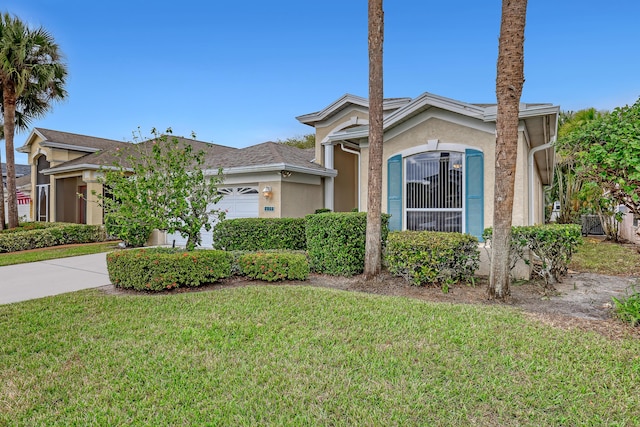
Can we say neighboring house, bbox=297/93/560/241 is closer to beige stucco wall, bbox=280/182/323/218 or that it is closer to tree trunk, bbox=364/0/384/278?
tree trunk, bbox=364/0/384/278

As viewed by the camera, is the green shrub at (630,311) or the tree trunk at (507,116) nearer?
the green shrub at (630,311)

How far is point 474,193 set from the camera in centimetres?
914

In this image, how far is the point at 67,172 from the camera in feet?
64.1

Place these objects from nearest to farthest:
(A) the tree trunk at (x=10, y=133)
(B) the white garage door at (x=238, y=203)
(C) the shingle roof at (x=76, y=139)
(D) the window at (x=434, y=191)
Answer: (D) the window at (x=434, y=191)
(B) the white garage door at (x=238, y=203)
(A) the tree trunk at (x=10, y=133)
(C) the shingle roof at (x=76, y=139)

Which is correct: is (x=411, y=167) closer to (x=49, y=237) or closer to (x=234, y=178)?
(x=234, y=178)

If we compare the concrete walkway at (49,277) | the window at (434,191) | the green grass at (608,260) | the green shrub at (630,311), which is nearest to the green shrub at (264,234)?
the window at (434,191)

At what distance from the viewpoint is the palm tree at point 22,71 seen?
55.1 ft

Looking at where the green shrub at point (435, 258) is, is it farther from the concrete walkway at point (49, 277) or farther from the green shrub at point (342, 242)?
the concrete walkway at point (49, 277)

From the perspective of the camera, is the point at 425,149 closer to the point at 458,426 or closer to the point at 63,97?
the point at 458,426

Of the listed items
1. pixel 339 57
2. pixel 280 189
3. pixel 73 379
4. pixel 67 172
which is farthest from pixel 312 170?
pixel 67 172

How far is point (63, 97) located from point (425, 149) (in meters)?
19.8

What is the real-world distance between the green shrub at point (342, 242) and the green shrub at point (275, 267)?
0.77m

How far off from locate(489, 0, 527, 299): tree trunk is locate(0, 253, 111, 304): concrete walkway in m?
8.16

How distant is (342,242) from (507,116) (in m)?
4.14
